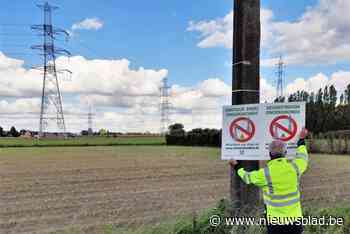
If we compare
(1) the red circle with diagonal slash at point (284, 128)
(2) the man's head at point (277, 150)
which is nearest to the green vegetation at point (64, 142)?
(1) the red circle with diagonal slash at point (284, 128)

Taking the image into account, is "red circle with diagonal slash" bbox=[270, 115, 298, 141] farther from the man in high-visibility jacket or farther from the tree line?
the tree line

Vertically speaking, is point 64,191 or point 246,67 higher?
point 246,67

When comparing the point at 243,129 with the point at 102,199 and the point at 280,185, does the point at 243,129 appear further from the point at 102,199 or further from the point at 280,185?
the point at 102,199

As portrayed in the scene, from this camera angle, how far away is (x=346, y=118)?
7562cm

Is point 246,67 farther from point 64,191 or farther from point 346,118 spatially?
point 346,118

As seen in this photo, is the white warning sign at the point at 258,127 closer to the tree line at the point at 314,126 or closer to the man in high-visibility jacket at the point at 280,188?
the man in high-visibility jacket at the point at 280,188

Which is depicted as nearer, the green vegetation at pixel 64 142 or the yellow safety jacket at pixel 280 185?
the yellow safety jacket at pixel 280 185

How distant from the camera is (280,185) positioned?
3.98 meters

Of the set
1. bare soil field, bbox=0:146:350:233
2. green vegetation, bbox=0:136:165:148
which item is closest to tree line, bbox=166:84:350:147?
green vegetation, bbox=0:136:165:148

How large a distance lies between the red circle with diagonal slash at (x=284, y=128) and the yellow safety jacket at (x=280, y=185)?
42cm

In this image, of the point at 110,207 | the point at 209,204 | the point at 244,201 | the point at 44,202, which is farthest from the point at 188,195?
the point at 244,201

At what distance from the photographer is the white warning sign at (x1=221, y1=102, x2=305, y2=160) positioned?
439cm

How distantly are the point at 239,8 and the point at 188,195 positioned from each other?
9.12 metres

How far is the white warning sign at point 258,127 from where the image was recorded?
4.39 metres
